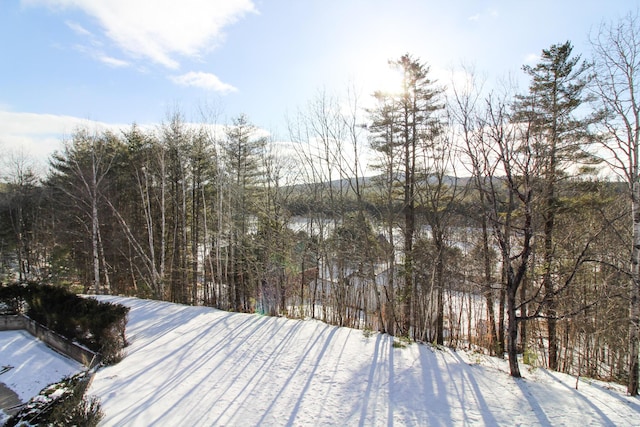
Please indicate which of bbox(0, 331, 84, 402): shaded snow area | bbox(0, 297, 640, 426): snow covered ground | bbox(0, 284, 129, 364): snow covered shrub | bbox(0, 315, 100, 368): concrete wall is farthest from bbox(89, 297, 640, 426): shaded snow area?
bbox(0, 331, 84, 402): shaded snow area

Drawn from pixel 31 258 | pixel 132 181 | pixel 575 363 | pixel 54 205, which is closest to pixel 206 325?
pixel 132 181

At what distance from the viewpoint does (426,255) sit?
10141mm

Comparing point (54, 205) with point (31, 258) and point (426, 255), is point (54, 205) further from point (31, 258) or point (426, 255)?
point (426, 255)

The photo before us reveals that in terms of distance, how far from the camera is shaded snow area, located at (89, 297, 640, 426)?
414 cm

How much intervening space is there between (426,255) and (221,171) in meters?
8.61

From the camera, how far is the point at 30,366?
691cm

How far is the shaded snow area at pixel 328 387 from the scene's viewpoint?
4145mm

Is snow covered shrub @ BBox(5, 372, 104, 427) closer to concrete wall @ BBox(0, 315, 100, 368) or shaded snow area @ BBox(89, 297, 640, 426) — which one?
shaded snow area @ BBox(89, 297, 640, 426)

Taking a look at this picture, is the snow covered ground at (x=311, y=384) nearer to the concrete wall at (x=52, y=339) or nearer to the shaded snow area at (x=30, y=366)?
the shaded snow area at (x=30, y=366)

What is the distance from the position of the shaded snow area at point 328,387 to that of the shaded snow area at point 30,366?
135 centimetres

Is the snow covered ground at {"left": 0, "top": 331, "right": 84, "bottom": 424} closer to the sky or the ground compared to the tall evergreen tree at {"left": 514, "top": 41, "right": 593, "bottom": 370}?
closer to the ground

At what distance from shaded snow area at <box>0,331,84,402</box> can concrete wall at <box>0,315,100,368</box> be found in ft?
0.39

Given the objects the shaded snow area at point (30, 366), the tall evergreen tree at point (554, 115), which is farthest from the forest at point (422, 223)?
the shaded snow area at point (30, 366)

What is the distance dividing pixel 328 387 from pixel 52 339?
7.10 metres
